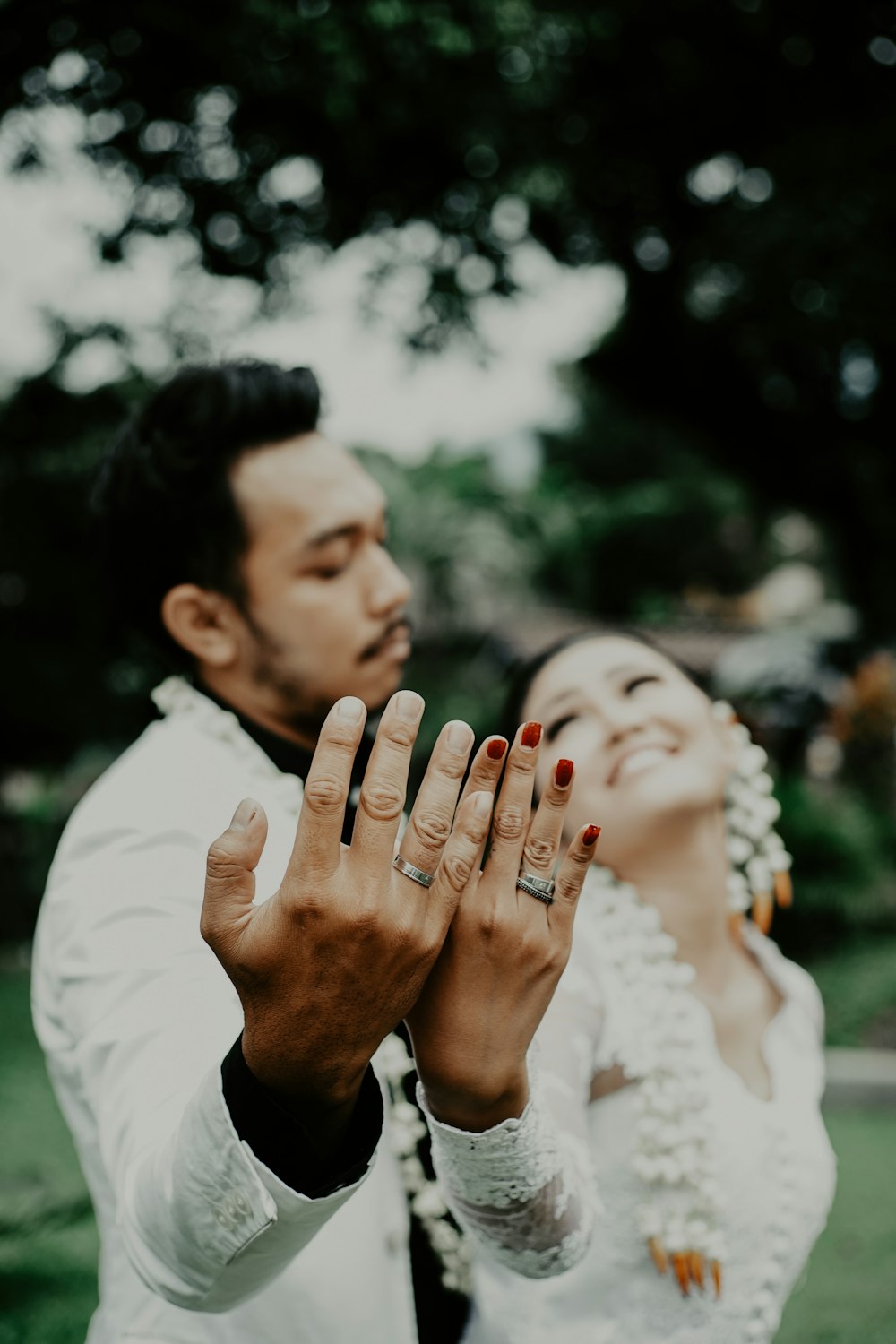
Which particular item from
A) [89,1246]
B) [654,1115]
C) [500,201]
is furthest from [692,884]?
[500,201]

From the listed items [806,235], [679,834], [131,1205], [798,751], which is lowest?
Answer: [798,751]

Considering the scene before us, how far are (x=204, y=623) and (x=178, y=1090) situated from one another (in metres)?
0.98

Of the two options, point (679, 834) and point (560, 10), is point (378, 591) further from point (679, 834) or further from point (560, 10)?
point (560, 10)

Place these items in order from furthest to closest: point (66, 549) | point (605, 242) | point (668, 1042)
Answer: point (605, 242) < point (66, 549) < point (668, 1042)

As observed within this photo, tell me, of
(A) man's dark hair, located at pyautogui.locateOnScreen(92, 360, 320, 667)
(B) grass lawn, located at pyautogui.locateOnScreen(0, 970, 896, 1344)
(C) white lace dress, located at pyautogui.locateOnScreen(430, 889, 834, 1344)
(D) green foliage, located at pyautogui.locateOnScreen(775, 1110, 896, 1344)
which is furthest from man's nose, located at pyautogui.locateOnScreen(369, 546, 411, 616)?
(D) green foliage, located at pyautogui.locateOnScreen(775, 1110, 896, 1344)

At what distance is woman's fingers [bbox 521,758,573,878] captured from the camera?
3.78ft

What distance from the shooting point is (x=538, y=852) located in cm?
115

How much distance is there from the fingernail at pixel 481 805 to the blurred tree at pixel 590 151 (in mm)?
5867

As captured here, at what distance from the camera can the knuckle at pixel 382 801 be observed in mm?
990

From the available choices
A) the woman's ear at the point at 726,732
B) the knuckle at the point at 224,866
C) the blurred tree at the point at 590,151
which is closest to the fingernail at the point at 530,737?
the knuckle at the point at 224,866

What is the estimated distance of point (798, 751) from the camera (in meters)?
11.9

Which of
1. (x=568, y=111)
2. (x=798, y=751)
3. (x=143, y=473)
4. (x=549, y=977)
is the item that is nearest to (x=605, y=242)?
(x=568, y=111)

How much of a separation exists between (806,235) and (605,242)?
8.96 feet

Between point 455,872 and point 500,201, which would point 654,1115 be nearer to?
point 455,872
